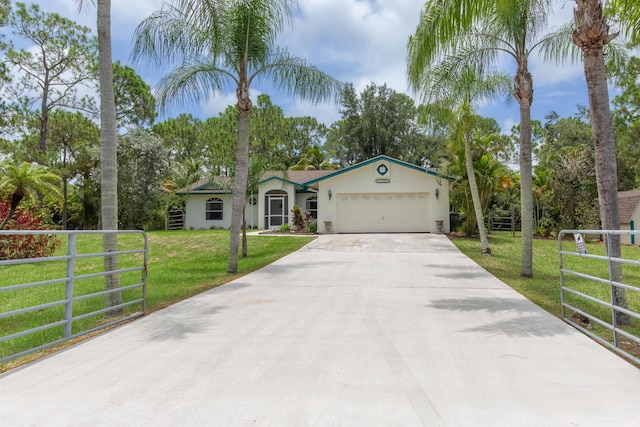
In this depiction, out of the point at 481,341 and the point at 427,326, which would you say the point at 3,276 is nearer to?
the point at 427,326

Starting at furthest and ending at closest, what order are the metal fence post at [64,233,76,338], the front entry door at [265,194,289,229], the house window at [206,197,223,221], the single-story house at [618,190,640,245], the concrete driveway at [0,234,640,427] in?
the house window at [206,197,223,221], the front entry door at [265,194,289,229], the single-story house at [618,190,640,245], the metal fence post at [64,233,76,338], the concrete driveway at [0,234,640,427]

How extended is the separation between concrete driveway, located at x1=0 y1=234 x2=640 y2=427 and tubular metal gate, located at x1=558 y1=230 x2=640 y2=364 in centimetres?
30

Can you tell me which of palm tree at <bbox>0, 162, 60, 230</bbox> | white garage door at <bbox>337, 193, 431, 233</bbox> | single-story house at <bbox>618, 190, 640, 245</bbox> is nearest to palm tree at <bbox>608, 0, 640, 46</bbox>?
white garage door at <bbox>337, 193, 431, 233</bbox>

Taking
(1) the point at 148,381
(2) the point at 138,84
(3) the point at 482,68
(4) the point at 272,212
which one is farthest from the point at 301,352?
(2) the point at 138,84

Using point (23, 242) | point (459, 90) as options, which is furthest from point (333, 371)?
point (23, 242)

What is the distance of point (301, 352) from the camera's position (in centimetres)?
457

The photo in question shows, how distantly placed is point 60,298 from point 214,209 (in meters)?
19.4

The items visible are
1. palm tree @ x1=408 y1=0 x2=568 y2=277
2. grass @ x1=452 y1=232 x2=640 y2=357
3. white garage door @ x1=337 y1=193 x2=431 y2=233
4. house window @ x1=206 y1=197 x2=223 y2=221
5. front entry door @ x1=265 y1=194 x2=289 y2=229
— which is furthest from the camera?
house window @ x1=206 y1=197 x2=223 y2=221

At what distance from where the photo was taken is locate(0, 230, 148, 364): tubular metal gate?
14.7 ft

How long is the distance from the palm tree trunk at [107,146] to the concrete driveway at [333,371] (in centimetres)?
111

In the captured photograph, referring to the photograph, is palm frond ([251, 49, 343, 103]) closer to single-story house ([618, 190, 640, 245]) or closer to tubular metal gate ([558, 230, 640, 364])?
tubular metal gate ([558, 230, 640, 364])

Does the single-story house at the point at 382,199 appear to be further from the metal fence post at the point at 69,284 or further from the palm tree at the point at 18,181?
the metal fence post at the point at 69,284

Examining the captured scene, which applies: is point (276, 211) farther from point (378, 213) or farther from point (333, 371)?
point (333, 371)

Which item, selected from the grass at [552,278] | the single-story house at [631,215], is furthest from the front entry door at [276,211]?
the single-story house at [631,215]
